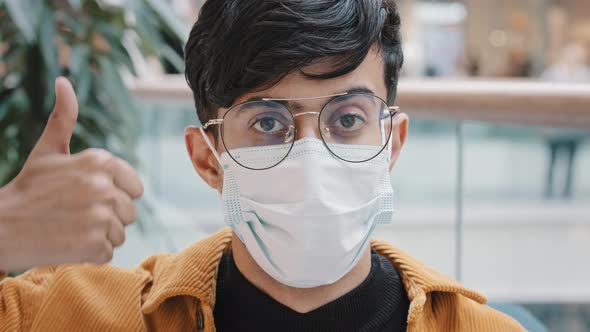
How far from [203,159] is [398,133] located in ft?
1.25

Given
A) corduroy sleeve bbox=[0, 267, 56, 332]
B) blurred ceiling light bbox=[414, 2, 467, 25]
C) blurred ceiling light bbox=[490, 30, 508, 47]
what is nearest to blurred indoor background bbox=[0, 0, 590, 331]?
corduroy sleeve bbox=[0, 267, 56, 332]

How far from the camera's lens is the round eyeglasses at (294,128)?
1169mm

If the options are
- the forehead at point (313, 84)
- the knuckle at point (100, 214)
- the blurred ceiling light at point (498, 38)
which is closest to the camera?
the knuckle at point (100, 214)

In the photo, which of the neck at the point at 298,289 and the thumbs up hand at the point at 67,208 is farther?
the neck at the point at 298,289

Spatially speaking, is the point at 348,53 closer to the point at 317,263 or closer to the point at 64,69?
the point at 317,263

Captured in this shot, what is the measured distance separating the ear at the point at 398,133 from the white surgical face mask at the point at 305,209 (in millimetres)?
101

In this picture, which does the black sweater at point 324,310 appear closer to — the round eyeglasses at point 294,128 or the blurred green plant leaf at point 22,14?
the round eyeglasses at point 294,128

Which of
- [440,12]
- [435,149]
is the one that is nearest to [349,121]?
[435,149]

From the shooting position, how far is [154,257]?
1.41m

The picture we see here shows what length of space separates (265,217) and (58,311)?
40 centimetres

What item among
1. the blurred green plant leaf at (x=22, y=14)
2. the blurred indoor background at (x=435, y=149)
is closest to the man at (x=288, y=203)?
the blurred indoor background at (x=435, y=149)

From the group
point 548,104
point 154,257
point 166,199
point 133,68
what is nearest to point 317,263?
point 154,257

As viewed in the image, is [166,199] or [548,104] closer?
[548,104]

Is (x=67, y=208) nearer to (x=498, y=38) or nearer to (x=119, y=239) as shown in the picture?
(x=119, y=239)
